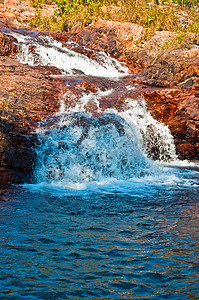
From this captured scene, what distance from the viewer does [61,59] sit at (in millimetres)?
10094

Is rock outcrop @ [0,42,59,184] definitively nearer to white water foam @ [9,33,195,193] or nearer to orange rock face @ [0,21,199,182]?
orange rock face @ [0,21,199,182]

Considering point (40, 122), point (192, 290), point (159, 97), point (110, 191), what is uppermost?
point (159, 97)

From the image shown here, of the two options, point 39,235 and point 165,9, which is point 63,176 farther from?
point 165,9

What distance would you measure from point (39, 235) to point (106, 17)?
11031 mm

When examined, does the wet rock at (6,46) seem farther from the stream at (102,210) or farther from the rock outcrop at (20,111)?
the stream at (102,210)

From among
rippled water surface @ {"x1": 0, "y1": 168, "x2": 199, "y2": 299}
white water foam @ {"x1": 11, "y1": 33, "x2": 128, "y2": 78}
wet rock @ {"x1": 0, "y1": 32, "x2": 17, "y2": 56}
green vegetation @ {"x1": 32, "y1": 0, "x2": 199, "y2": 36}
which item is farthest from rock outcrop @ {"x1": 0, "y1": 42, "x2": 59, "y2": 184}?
green vegetation @ {"x1": 32, "y1": 0, "x2": 199, "y2": 36}

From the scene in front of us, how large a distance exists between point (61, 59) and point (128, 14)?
3993mm

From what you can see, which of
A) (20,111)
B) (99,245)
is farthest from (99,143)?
(99,245)

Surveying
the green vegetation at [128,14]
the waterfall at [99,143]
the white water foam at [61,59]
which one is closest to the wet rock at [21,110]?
the waterfall at [99,143]

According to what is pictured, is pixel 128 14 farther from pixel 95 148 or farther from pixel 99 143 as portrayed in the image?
pixel 95 148

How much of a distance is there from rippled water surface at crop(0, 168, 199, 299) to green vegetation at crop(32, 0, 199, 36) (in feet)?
29.2

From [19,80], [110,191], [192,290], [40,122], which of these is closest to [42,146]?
[40,122]

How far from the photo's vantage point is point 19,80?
23.0 ft

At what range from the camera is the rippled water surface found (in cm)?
216
